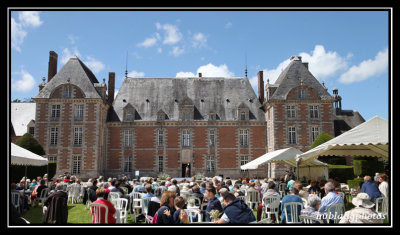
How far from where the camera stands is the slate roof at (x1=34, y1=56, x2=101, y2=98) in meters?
27.3

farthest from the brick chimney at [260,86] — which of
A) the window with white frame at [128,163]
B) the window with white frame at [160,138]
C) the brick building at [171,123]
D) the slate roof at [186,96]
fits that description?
the window with white frame at [128,163]

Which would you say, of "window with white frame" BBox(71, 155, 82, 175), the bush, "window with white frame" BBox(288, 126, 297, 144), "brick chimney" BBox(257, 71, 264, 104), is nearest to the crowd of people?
the bush

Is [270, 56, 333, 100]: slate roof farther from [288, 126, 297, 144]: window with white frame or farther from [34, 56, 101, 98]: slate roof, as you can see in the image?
[34, 56, 101, 98]: slate roof

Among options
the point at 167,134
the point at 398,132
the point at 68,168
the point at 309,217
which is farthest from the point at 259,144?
the point at 398,132

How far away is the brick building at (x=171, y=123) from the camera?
26.9 m

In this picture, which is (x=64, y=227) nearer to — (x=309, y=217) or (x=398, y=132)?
(x=398, y=132)

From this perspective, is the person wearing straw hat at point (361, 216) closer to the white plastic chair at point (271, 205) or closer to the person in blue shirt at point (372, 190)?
the white plastic chair at point (271, 205)

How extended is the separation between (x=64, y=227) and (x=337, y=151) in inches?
379

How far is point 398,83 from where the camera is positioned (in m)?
3.05

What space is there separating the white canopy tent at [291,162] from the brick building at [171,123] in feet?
30.7

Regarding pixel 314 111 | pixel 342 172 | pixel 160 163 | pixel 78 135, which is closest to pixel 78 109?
pixel 78 135

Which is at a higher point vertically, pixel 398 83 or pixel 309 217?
pixel 398 83

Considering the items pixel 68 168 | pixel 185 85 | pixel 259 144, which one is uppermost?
pixel 185 85
